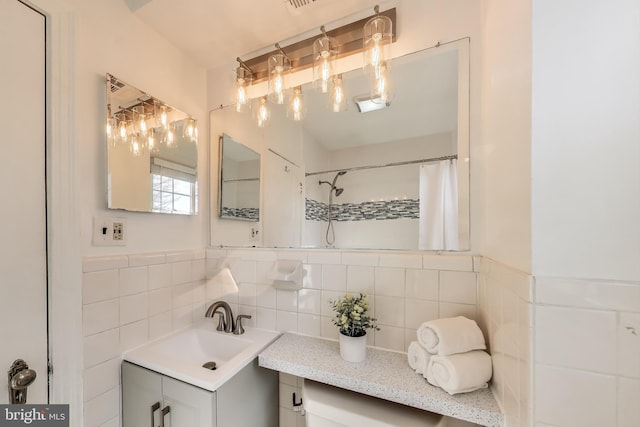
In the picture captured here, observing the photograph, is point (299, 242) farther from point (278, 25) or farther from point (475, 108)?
point (278, 25)

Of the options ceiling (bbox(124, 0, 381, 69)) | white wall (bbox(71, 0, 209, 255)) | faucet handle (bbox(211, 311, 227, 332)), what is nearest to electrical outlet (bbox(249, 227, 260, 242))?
white wall (bbox(71, 0, 209, 255))

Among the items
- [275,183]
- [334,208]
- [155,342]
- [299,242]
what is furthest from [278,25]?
[155,342]

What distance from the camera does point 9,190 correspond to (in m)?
0.78

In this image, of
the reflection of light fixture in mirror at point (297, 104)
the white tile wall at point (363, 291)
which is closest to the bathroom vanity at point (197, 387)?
the white tile wall at point (363, 291)

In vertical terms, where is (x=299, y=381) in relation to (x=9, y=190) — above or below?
below

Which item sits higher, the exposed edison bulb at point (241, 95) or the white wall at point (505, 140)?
the exposed edison bulb at point (241, 95)

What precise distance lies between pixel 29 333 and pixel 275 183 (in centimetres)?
110

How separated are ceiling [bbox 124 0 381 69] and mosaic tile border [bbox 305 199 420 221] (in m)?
0.92

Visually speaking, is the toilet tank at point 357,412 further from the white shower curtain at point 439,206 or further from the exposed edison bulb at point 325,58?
the exposed edison bulb at point 325,58

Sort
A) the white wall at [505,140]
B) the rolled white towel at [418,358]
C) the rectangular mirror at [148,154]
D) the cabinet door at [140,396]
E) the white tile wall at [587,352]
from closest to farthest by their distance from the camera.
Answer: the white tile wall at [587,352] → the white wall at [505,140] → the rolled white towel at [418,358] → the cabinet door at [140,396] → the rectangular mirror at [148,154]

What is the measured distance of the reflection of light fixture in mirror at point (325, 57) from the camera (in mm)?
1155

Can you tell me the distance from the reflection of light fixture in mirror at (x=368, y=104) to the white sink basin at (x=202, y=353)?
124cm

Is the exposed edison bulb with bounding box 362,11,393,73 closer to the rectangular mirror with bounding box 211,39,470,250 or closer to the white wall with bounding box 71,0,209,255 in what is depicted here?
the rectangular mirror with bounding box 211,39,470,250

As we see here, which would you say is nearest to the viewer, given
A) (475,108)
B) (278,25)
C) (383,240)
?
(475,108)
